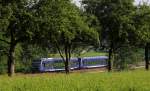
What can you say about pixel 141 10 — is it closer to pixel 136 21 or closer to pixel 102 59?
pixel 136 21

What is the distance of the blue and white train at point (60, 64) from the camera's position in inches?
2265

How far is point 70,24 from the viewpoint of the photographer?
3578 cm

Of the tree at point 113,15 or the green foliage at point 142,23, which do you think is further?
the green foliage at point 142,23

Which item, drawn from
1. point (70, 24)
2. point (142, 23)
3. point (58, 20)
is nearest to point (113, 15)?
point (142, 23)

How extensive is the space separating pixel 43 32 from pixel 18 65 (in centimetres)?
3133

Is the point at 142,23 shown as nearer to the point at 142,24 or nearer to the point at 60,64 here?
the point at 142,24

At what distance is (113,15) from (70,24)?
6692mm

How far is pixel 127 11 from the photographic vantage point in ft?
138

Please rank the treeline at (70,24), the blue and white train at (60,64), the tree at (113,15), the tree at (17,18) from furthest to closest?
the blue and white train at (60,64) → the tree at (113,15) → the treeline at (70,24) → the tree at (17,18)

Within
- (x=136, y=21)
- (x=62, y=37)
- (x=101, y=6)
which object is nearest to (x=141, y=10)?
(x=136, y=21)

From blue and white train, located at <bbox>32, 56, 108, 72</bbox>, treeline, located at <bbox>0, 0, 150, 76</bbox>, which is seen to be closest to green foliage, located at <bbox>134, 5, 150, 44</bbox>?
treeline, located at <bbox>0, 0, 150, 76</bbox>

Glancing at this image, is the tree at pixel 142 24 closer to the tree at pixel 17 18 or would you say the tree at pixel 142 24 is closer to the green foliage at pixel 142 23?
the green foliage at pixel 142 23

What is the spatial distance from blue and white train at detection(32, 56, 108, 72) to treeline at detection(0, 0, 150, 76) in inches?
507

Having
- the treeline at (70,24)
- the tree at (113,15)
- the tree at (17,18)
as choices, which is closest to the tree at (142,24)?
the treeline at (70,24)
